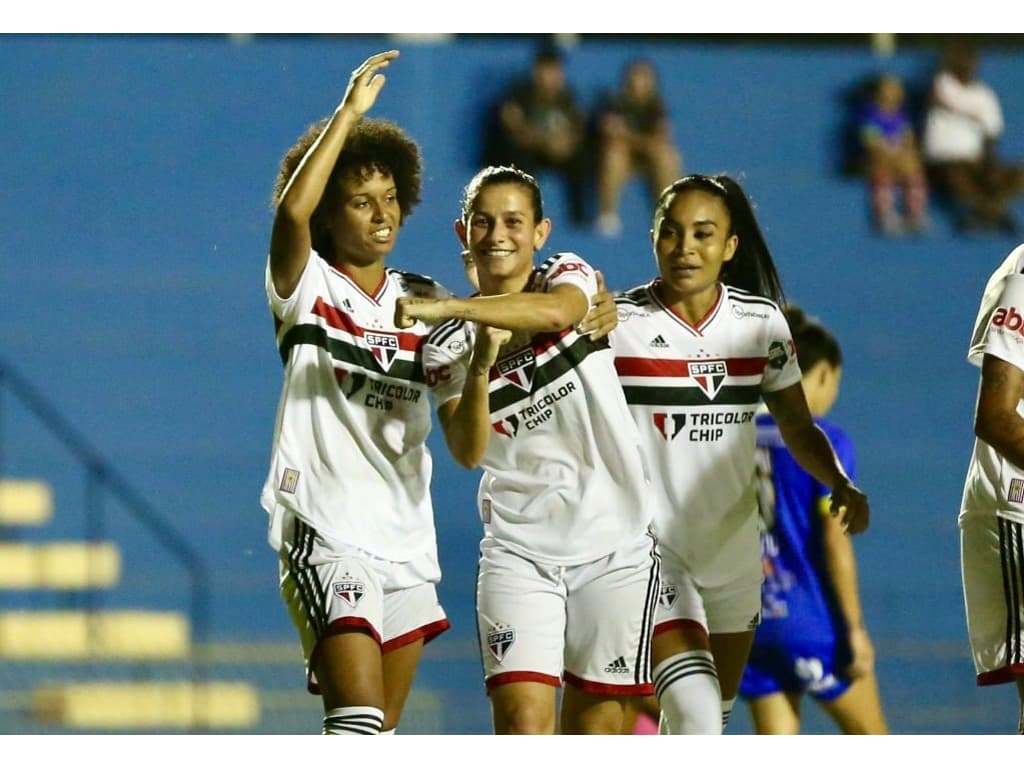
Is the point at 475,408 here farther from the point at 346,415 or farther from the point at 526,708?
the point at 526,708

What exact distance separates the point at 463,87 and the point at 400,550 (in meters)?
4.76

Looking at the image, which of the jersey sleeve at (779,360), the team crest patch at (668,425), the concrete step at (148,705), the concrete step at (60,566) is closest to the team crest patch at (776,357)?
the jersey sleeve at (779,360)

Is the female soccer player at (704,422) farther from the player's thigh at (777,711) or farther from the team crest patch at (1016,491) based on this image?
the player's thigh at (777,711)

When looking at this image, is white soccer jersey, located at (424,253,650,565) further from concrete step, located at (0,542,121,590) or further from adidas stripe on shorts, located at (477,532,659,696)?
concrete step, located at (0,542,121,590)

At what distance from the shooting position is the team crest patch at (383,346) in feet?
14.0

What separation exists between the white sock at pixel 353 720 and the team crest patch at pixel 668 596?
2.77 feet

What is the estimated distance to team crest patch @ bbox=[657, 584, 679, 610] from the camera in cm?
445

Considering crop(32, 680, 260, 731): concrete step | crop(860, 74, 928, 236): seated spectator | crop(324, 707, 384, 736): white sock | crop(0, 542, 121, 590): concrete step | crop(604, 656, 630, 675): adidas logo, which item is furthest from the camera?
crop(860, 74, 928, 236): seated spectator

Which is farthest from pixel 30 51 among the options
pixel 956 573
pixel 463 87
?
pixel 956 573

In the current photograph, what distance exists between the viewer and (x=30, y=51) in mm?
10242

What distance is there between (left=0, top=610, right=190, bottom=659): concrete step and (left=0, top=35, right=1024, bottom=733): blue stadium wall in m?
0.15

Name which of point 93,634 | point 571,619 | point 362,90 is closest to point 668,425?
point 571,619

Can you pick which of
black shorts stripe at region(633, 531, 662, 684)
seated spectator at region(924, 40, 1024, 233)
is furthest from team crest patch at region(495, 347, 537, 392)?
seated spectator at region(924, 40, 1024, 233)

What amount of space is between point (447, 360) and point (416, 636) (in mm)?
695
